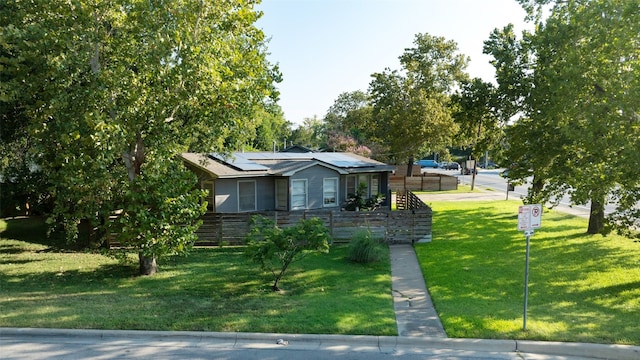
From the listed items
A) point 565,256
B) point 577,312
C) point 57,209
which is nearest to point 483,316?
point 577,312

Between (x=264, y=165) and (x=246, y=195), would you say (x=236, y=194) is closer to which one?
(x=246, y=195)

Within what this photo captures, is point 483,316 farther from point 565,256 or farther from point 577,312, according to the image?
point 565,256

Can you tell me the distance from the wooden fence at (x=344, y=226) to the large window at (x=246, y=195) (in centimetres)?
284

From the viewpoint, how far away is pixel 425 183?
4212 centimetres

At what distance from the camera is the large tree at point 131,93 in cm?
1056

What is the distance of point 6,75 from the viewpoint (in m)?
13.1

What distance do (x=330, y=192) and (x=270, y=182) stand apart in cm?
311

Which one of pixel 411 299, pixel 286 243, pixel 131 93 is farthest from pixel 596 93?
pixel 131 93

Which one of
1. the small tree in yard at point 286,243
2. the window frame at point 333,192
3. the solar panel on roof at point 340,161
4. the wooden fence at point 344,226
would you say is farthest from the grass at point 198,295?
the solar panel on roof at point 340,161

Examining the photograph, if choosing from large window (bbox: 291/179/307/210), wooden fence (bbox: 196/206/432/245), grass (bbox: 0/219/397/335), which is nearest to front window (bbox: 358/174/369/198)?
large window (bbox: 291/179/307/210)

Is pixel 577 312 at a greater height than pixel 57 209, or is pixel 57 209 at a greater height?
pixel 57 209

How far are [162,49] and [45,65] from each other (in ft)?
9.23

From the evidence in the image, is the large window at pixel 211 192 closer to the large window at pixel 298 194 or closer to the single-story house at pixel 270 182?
the single-story house at pixel 270 182

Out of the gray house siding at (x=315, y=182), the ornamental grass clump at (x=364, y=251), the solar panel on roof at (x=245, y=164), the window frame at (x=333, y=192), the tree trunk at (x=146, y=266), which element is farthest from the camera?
the window frame at (x=333, y=192)
